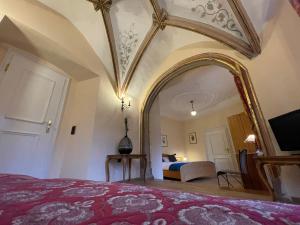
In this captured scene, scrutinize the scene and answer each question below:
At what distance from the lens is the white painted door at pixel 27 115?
2.09 m

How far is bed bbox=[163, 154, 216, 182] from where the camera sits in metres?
4.34

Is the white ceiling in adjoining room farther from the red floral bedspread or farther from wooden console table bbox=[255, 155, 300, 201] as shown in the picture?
the red floral bedspread

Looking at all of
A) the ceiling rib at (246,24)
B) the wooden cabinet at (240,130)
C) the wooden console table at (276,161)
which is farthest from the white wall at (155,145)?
the wooden cabinet at (240,130)

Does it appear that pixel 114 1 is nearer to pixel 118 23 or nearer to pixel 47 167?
pixel 118 23

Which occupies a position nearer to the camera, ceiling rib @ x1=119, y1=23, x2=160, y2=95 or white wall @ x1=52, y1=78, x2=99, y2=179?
white wall @ x1=52, y1=78, x2=99, y2=179

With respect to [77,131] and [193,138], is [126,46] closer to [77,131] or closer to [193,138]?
[77,131]

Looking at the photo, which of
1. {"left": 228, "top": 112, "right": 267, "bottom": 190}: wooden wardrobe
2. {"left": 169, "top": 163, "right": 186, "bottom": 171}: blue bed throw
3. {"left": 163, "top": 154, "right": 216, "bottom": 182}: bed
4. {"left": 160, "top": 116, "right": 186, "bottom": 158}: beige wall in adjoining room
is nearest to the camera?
{"left": 163, "top": 154, "right": 216, "bottom": 182}: bed

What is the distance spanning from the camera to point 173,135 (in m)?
7.74

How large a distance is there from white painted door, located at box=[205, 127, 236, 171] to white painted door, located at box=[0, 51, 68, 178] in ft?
19.7

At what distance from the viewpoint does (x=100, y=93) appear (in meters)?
2.85

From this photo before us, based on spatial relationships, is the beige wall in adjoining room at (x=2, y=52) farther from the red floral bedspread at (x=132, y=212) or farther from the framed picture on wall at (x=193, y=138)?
the framed picture on wall at (x=193, y=138)

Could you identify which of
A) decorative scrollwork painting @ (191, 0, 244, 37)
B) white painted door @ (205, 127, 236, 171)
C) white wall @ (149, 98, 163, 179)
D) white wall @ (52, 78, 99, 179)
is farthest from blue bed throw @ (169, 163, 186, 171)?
decorative scrollwork painting @ (191, 0, 244, 37)

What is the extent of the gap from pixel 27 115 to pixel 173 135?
6.34 meters

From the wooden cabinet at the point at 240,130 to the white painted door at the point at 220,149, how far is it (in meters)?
0.59
